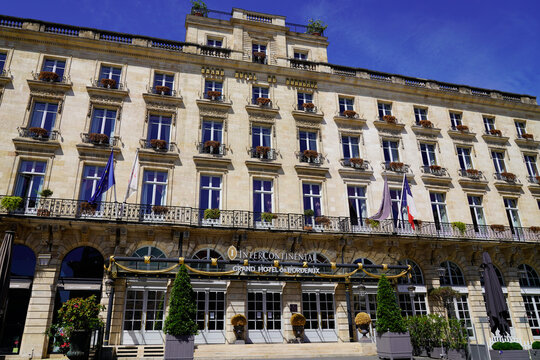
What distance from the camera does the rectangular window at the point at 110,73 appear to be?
2181 centimetres

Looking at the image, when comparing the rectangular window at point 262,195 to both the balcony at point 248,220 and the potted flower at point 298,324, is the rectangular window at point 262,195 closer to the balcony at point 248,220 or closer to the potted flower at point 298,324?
the balcony at point 248,220

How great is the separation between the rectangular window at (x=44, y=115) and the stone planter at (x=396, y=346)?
61.9 ft

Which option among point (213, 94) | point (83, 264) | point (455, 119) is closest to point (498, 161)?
point (455, 119)

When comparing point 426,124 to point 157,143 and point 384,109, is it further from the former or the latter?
point 157,143

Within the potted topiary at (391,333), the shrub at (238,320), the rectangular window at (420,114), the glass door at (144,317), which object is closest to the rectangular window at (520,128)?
the rectangular window at (420,114)

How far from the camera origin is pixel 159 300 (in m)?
17.9

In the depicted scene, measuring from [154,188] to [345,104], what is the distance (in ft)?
44.2

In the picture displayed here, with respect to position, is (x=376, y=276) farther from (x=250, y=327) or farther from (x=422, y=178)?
(x=422, y=178)

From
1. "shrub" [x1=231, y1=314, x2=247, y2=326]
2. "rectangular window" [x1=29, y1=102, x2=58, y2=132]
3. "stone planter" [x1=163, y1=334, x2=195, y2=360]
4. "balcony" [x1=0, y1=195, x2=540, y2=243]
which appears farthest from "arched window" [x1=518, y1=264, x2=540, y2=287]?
"rectangular window" [x1=29, y1=102, x2=58, y2=132]

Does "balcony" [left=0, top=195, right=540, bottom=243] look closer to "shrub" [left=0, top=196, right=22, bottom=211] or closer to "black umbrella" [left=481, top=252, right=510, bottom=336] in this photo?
"shrub" [left=0, top=196, right=22, bottom=211]

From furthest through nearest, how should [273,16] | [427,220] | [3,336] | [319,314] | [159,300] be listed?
[273,16] → [427,220] → [319,314] → [159,300] → [3,336]

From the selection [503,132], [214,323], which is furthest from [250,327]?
[503,132]

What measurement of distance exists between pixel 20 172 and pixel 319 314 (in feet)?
54.2

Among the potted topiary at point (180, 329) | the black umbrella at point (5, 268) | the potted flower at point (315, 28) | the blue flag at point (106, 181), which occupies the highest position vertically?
the potted flower at point (315, 28)
